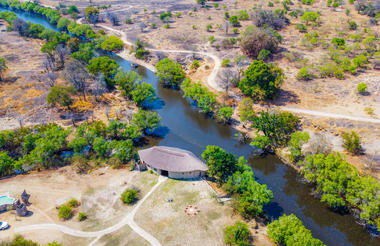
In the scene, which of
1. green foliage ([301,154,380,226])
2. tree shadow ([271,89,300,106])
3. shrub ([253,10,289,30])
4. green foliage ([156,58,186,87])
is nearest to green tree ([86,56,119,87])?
green foliage ([156,58,186,87])

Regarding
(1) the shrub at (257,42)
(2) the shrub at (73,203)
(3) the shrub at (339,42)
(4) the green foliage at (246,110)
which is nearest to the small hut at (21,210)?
(2) the shrub at (73,203)

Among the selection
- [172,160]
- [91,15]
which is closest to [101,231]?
[172,160]

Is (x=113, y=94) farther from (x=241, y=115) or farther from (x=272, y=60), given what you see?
(x=272, y=60)

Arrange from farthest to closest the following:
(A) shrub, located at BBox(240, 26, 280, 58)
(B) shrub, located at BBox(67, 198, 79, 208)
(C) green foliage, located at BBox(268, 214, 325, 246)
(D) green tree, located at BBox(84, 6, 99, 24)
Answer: (D) green tree, located at BBox(84, 6, 99, 24) → (A) shrub, located at BBox(240, 26, 280, 58) → (B) shrub, located at BBox(67, 198, 79, 208) → (C) green foliage, located at BBox(268, 214, 325, 246)

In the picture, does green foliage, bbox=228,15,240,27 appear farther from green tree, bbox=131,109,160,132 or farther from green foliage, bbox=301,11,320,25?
green tree, bbox=131,109,160,132

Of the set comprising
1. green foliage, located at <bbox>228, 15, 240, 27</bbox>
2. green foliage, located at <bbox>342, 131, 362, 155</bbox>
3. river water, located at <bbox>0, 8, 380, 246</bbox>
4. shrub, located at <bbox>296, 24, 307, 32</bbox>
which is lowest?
river water, located at <bbox>0, 8, 380, 246</bbox>

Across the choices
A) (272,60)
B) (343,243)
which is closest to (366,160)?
(343,243)
